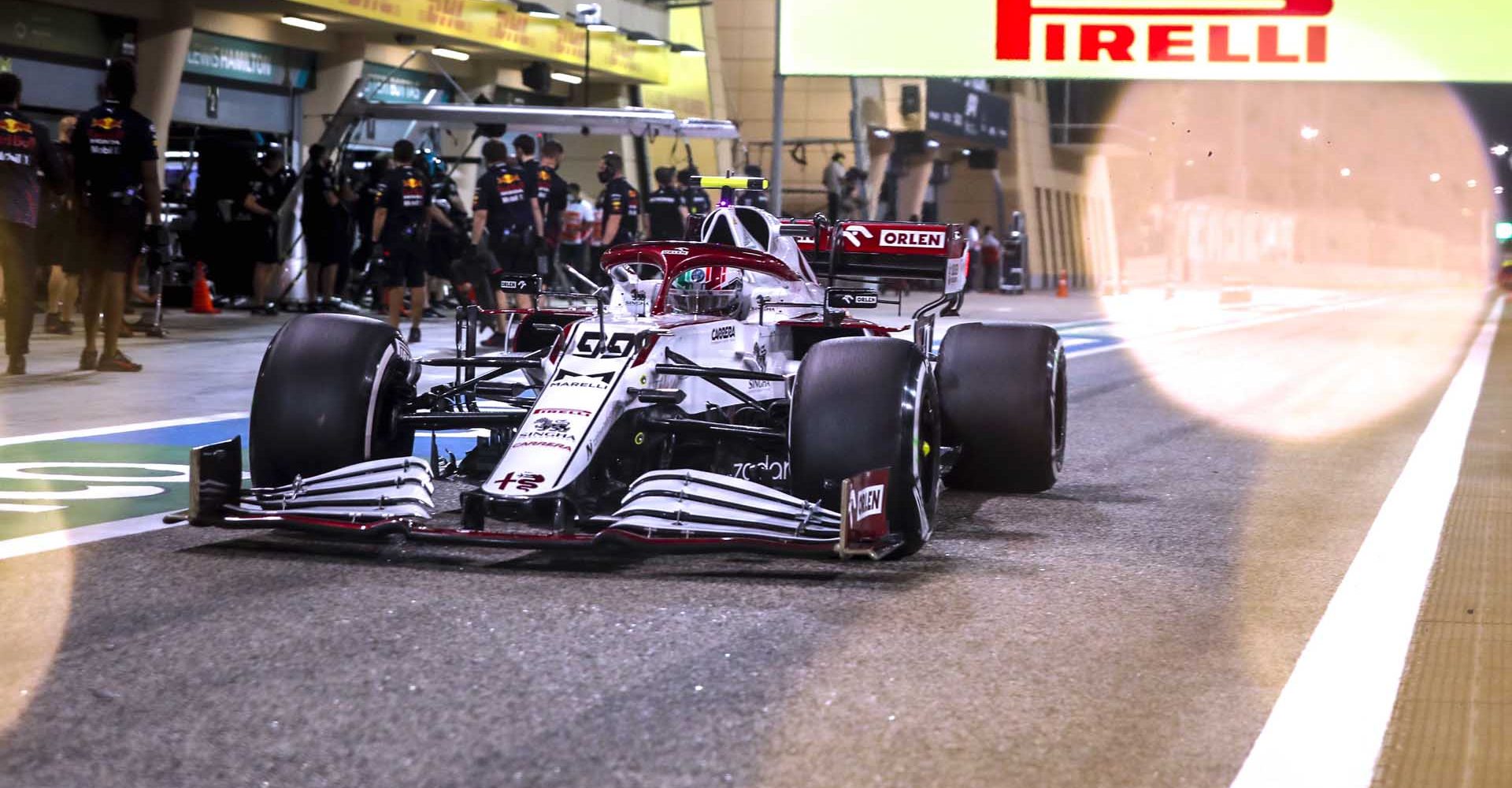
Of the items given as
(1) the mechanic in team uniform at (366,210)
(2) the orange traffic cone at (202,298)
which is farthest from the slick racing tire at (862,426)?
(2) the orange traffic cone at (202,298)

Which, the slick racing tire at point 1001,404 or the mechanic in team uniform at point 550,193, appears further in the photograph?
the mechanic in team uniform at point 550,193

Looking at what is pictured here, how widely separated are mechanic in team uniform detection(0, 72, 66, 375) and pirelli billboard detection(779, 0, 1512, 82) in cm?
1377

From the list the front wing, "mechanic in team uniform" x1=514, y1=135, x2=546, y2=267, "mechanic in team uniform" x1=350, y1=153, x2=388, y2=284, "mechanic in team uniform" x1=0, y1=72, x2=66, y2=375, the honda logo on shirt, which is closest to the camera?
the front wing

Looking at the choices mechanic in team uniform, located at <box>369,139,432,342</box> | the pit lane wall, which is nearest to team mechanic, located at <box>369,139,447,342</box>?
mechanic in team uniform, located at <box>369,139,432,342</box>

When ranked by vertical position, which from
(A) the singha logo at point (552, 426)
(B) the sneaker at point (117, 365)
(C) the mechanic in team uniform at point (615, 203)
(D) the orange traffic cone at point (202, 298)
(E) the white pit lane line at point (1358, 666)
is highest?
(C) the mechanic in team uniform at point (615, 203)

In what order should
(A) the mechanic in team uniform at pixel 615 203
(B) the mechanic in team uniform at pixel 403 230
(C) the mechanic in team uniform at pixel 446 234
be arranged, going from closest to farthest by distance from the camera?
1. (B) the mechanic in team uniform at pixel 403 230
2. (A) the mechanic in team uniform at pixel 615 203
3. (C) the mechanic in team uniform at pixel 446 234

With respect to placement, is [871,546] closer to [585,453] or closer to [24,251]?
[585,453]

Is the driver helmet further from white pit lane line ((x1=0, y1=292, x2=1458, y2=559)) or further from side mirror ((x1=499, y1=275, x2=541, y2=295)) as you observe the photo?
white pit lane line ((x1=0, y1=292, x2=1458, y2=559))

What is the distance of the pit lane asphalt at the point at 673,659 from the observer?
11.1 feet

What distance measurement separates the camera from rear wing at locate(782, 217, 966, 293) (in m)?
8.09

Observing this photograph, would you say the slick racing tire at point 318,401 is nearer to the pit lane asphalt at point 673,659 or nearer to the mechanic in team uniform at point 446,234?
the pit lane asphalt at point 673,659

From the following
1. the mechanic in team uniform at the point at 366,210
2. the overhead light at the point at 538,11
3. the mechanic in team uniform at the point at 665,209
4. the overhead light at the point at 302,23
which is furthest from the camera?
the overhead light at the point at 538,11

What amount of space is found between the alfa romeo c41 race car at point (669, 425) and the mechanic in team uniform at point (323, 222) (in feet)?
35.8

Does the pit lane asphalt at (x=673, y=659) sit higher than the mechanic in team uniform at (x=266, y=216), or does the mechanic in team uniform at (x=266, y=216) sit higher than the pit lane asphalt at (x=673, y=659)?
the mechanic in team uniform at (x=266, y=216)
